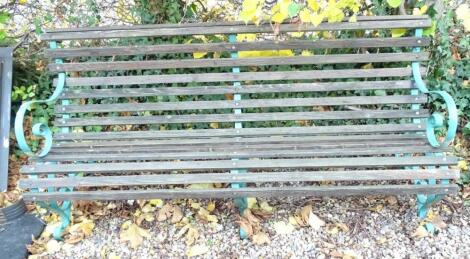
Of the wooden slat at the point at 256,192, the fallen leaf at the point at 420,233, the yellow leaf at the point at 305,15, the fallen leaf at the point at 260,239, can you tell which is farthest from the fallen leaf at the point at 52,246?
the fallen leaf at the point at 420,233

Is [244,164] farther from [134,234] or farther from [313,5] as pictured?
[313,5]

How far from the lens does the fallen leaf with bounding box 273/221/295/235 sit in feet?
9.19

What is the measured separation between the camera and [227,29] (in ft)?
9.87

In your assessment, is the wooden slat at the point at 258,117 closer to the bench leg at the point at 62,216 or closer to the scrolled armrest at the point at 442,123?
the scrolled armrest at the point at 442,123

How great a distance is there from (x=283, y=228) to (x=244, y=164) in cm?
55

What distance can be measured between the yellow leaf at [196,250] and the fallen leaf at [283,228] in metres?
0.46

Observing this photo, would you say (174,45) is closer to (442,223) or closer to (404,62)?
(404,62)

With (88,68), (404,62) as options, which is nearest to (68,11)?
(88,68)

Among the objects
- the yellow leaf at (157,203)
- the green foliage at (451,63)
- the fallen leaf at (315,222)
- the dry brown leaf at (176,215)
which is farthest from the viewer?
the green foliage at (451,63)

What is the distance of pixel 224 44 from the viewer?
306 cm

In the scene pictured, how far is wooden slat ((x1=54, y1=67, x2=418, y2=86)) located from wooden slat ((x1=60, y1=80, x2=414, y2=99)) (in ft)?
0.16

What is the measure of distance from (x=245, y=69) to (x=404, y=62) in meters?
1.15

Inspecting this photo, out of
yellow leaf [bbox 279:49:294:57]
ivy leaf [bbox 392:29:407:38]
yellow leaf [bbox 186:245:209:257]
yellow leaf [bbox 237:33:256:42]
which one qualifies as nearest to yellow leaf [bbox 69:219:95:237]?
yellow leaf [bbox 186:245:209:257]

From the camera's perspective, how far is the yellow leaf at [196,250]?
106 inches
